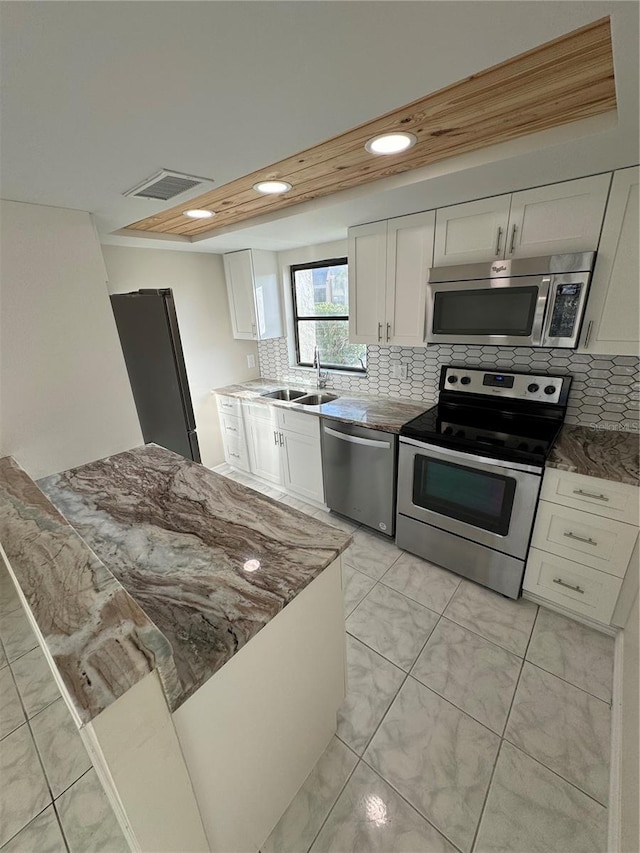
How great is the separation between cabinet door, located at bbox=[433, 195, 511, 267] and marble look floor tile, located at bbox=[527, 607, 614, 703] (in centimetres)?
209

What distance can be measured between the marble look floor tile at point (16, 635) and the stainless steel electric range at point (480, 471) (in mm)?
2340

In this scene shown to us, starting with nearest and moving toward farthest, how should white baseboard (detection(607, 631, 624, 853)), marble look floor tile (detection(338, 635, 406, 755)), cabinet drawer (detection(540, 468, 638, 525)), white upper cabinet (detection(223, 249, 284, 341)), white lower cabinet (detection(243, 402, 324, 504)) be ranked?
1. white baseboard (detection(607, 631, 624, 853))
2. marble look floor tile (detection(338, 635, 406, 755))
3. cabinet drawer (detection(540, 468, 638, 525))
4. white lower cabinet (detection(243, 402, 324, 504))
5. white upper cabinet (detection(223, 249, 284, 341))

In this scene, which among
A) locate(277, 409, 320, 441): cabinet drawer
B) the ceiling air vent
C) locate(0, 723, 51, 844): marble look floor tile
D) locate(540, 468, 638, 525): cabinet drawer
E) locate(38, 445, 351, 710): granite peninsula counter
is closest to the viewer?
locate(38, 445, 351, 710): granite peninsula counter

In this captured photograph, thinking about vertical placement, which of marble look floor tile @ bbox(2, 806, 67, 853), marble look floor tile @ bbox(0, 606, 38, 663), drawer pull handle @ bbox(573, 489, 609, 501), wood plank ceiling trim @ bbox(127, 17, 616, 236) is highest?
wood plank ceiling trim @ bbox(127, 17, 616, 236)

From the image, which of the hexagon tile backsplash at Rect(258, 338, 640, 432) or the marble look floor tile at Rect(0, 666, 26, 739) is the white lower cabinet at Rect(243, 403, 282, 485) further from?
the marble look floor tile at Rect(0, 666, 26, 739)

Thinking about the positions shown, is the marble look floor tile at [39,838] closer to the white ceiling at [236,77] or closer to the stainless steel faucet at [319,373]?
the white ceiling at [236,77]

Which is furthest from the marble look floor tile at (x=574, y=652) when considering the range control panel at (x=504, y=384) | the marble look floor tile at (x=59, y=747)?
the marble look floor tile at (x=59, y=747)

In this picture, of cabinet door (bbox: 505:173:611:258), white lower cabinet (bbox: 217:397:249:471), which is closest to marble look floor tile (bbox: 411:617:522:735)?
cabinet door (bbox: 505:173:611:258)

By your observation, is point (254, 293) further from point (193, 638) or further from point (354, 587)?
point (193, 638)

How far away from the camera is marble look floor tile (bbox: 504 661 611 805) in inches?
52.4

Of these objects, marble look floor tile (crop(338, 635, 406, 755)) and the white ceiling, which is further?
marble look floor tile (crop(338, 635, 406, 755))

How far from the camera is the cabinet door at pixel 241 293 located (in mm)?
3330

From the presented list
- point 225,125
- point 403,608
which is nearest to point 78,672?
point 225,125

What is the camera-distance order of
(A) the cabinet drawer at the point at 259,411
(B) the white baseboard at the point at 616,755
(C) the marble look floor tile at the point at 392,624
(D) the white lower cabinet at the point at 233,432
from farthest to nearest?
1. (D) the white lower cabinet at the point at 233,432
2. (A) the cabinet drawer at the point at 259,411
3. (C) the marble look floor tile at the point at 392,624
4. (B) the white baseboard at the point at 616,755
